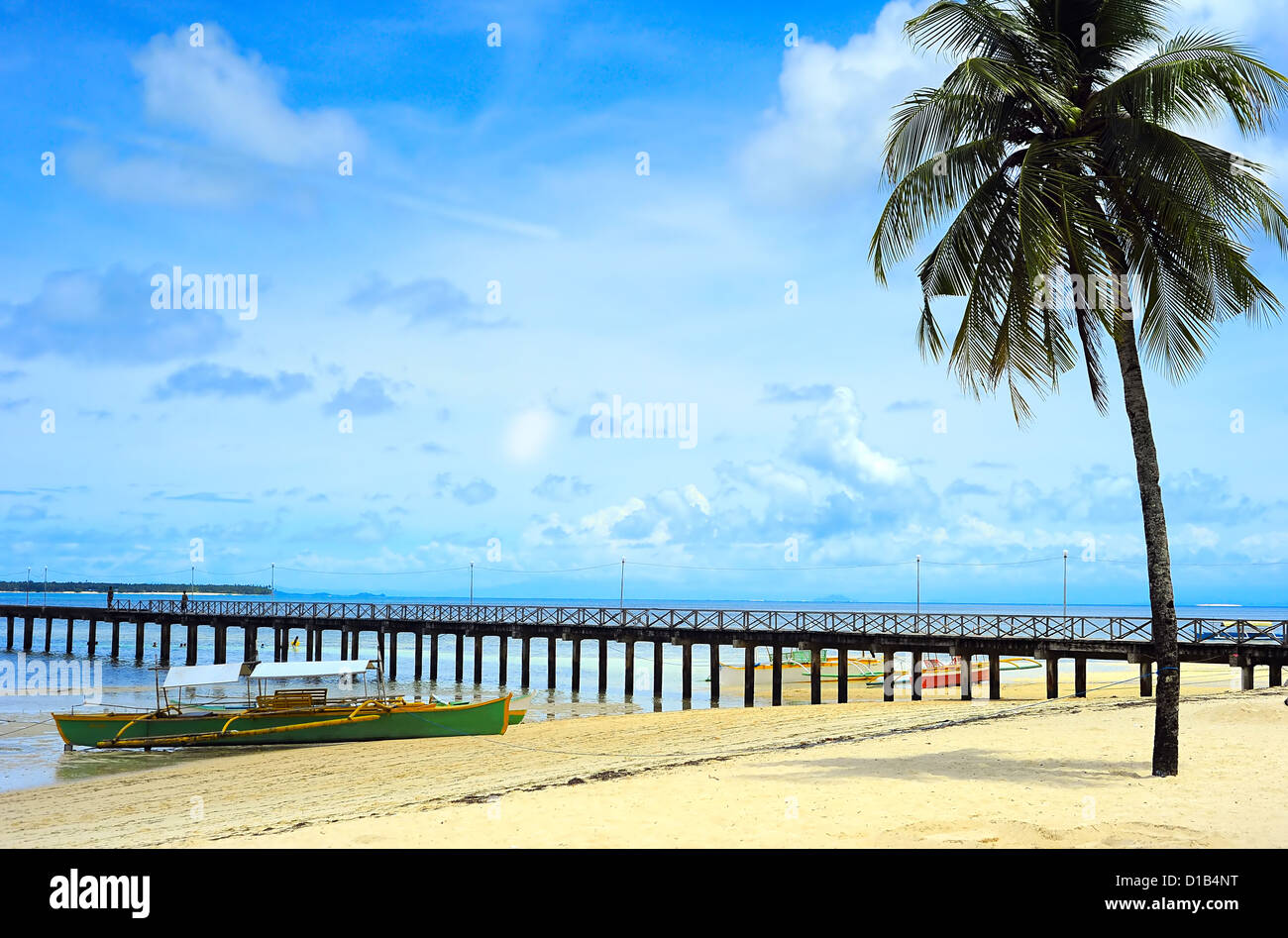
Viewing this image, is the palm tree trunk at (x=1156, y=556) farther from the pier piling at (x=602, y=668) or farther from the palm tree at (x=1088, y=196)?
the pier piling at (x=602, y=668)

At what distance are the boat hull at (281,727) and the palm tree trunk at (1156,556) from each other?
701 inches

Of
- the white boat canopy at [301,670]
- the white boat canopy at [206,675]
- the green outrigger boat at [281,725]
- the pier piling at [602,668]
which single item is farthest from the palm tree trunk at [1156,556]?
the pier piling at [602,668]

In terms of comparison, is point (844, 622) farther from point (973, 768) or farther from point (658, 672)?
point (973, 768)

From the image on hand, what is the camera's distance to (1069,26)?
13188 millimetres

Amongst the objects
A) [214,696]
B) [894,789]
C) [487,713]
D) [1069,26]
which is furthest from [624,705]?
[1069,26]

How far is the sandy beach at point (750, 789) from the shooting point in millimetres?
9680

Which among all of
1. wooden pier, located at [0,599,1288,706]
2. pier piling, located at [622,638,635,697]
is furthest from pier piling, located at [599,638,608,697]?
pier piling, located at [622,638,635,697]

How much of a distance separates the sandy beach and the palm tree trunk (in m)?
0.55

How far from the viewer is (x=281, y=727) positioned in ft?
84.6

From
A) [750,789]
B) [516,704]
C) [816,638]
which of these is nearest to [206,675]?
[516,704]

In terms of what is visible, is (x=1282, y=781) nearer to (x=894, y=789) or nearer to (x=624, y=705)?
(x=894, y=789)

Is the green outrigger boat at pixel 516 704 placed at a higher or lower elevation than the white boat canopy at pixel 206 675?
lower
